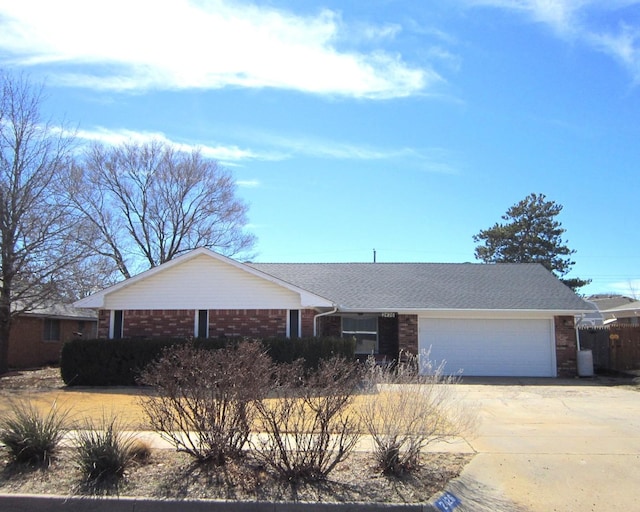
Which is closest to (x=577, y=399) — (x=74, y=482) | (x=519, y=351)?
(x=519, y=351)

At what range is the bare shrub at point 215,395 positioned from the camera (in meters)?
6.66

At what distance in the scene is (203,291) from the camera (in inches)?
746

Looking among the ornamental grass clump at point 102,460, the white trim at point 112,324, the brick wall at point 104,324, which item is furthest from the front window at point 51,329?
the ornamental grass clump at point 102,460

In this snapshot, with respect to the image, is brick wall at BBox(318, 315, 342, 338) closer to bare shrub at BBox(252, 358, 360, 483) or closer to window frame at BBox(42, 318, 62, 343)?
window frame at BBox(42, 318, 62, 343)

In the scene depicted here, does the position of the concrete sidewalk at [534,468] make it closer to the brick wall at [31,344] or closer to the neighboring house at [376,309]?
the neighboring house at [376,309]

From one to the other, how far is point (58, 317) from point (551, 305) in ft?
69.7

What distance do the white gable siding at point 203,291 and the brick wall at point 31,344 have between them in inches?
289

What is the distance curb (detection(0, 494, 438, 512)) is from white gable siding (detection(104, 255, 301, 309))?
12863mm

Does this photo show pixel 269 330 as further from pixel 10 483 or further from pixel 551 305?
pixel 10 483

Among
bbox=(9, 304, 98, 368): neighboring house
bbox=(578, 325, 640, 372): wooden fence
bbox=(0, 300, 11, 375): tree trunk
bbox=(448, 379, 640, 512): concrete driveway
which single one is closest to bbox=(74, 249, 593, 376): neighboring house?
bbox=(578, 325, 640, 372): wooden fence

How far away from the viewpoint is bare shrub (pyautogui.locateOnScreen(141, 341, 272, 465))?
6664 millimetres

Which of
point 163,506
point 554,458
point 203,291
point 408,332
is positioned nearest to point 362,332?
point 408,332

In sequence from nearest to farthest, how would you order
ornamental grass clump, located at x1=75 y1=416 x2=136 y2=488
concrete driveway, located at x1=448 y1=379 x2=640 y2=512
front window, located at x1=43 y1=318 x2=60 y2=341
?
concrete driveway, located at x1=448 y1=379 x2=640 y2=512 < ornamental grass clump, located at x1=75 y1=416 x2=136 y2=488 < front window, located at x1=43 y1=318 x2=60 y2=341

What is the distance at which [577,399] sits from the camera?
568 inches
